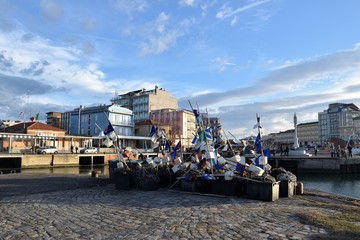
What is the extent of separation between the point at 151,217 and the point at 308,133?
193 metres

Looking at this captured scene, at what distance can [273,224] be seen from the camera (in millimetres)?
8086

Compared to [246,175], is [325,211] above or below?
below

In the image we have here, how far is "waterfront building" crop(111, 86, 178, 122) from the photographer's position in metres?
111

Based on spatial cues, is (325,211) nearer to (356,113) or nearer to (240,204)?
(240,204)

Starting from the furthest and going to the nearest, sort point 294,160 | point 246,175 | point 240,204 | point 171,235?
point 294,160, point 246,175, point 240,204, point 171,235

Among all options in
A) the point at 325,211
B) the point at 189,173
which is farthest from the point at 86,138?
the point at 325,211

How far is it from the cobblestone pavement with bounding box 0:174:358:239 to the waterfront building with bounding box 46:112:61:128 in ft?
329

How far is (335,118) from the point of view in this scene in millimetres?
158875

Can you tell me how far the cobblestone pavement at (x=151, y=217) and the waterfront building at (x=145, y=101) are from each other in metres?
98.1

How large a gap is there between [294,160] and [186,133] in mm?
64448

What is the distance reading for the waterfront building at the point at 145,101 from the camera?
111 meters

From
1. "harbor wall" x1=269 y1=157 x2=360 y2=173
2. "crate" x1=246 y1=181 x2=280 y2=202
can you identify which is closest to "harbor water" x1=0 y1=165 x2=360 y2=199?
"harbor wall" x1=269 y1=157 x2=360 y2=173

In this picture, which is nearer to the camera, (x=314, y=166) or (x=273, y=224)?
(x=273, y=224)

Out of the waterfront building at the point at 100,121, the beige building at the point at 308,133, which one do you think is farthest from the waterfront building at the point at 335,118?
the waterfront building at the point at 100,121
